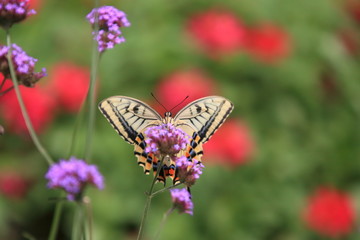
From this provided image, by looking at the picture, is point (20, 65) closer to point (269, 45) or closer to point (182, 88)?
point (182, 88)

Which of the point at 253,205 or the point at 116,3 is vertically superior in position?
the point at 116,3

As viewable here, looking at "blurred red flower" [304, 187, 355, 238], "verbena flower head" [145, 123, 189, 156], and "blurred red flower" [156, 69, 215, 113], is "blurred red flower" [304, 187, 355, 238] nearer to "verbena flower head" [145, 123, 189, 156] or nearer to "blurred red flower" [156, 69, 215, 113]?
"blurred red flower" [156, 69, 215, 113]

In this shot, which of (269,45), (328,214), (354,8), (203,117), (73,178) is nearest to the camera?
(73,178)

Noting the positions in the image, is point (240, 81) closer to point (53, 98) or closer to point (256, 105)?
point (256, 105)

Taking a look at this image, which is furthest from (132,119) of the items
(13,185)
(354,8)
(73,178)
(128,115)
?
(354,8)

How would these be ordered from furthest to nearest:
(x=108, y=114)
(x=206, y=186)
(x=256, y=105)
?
(x=256, y=105)
(x=206, y=186)
(x=108, y=114)

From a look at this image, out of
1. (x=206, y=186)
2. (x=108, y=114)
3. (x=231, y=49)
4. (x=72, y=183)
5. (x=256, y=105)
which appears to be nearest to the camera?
(x=72, y=183)

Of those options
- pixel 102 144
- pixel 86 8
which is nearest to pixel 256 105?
pixel 102 144
